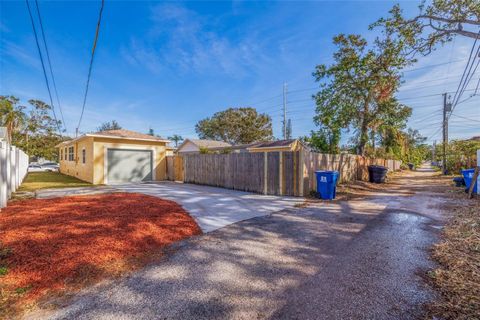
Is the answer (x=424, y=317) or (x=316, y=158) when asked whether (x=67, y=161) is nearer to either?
(x=316, y=158)

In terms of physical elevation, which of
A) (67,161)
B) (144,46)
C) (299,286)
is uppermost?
(144,46)

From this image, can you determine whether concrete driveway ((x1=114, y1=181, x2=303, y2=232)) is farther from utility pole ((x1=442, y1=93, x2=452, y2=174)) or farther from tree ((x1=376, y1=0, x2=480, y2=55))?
utility pole ((x1=442, y1=93, x2=452, y2=174))

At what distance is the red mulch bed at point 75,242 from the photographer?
2.45 meters

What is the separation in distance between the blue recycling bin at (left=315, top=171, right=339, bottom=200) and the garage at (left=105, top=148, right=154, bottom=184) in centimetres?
1092

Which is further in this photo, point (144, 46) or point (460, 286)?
point (144, 46)

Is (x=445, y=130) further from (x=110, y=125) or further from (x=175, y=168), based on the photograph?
(x=110, y=125)

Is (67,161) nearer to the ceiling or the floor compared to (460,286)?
nearer to the ceiling

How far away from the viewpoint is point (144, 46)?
11.2 m

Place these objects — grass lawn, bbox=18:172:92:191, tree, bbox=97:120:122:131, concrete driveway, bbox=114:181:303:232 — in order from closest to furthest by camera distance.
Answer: concrete driveway, bbox=114:181:303:232
grass lawn, bbox=18:172:92:191
tree, bbox=97:120:122:131

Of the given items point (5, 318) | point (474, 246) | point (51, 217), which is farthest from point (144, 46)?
point (474, 246)

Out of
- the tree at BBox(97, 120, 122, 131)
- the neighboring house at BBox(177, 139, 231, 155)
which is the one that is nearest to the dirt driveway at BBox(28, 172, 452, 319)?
the neighboring house at BBox(177, 139, 231, 155)

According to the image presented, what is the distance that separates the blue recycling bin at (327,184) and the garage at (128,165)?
1092 cm

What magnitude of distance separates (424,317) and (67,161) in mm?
22953

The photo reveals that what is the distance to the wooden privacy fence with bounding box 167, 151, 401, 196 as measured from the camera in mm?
8289
